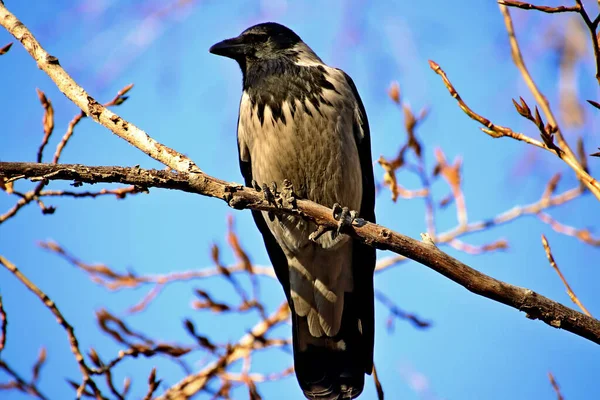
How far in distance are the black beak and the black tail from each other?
5.72ft

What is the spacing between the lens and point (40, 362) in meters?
3.92

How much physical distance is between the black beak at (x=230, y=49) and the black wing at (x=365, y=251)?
30.3 inches

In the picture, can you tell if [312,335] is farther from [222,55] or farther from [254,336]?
[222,55]

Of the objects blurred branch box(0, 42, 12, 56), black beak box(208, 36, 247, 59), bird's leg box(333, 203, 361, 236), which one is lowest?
bird's leg box(333, 203, 361, 236)

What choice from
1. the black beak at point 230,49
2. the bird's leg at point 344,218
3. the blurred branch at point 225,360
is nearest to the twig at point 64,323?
the blurred branch at point 225,360

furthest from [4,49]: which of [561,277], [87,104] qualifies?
[561,277]

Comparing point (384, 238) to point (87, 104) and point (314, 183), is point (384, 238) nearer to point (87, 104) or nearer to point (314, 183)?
point (314, 183)

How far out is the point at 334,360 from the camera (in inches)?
156

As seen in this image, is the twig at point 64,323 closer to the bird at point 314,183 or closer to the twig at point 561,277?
the bird at point 314,183

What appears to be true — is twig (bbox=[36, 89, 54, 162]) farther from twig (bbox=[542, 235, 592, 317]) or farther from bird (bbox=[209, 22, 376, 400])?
twig (bbox=[542, 235, 592, 317])

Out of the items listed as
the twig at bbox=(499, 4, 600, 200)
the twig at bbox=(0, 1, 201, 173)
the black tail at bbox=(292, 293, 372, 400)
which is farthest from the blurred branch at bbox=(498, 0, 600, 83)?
the black tail at bbox=(292, 293, 372, 400)

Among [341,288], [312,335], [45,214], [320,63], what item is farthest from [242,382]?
[320,63]

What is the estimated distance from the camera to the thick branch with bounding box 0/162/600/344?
7.78 feet

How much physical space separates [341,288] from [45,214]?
1.83 metres
